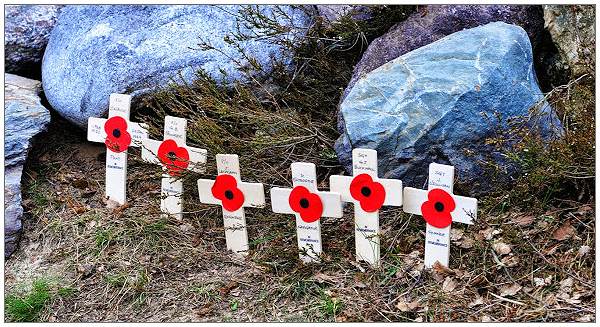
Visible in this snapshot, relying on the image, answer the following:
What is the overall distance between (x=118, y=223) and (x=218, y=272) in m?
0.81

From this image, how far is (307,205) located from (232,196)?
1.53 ft

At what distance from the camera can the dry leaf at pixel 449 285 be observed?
4.00 meters

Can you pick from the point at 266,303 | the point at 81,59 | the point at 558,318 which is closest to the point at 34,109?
the point at 81,59

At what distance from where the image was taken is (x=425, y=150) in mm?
4289

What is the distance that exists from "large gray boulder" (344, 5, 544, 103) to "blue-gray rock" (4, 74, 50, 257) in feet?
6.73

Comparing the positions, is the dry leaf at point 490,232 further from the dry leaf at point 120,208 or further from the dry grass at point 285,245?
the dry leaf at point 120,208

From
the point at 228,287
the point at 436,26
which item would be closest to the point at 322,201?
the point at 228,287

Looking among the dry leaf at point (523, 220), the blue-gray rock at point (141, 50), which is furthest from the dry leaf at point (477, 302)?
the blue-gray rock at point (141, 50)

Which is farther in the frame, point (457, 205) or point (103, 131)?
point (103, 131)

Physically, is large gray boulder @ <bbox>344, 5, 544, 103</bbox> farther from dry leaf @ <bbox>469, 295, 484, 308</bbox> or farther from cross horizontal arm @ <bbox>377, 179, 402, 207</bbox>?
dry leaf @ <bbox>469, 295, 484, 308</bbox>

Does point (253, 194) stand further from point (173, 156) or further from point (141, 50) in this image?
point (141, 50)

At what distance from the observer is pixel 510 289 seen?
3.93m

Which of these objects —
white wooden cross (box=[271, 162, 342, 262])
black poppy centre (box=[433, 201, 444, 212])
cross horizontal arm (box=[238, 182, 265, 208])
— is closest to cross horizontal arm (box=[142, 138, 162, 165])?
cross horizontal arm (box=[238, 182, 265, 208])

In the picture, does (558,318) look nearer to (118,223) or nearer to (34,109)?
(118,223)
